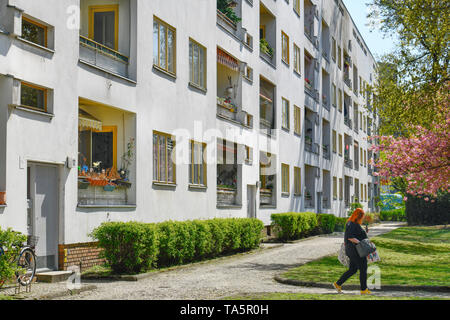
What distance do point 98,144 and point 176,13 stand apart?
5330 millimetres

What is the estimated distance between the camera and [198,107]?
2175cm

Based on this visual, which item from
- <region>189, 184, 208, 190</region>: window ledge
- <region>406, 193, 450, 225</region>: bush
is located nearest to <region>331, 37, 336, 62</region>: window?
<region>406, 193, 450, 225</region>: bush

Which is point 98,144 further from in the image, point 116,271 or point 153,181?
point 116,271

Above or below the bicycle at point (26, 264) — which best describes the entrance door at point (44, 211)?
above

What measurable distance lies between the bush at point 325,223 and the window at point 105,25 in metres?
20.7

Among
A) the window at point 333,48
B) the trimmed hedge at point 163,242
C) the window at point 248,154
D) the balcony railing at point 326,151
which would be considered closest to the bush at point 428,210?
the balcony railing at point 326,151

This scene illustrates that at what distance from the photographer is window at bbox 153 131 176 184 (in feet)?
A: 61.9

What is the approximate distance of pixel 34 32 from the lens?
14000 millimetres

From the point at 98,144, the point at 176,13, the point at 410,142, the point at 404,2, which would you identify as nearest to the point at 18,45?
the point at 98,144

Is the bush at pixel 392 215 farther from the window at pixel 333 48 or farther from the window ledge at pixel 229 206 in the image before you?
the window ledge at pixel 229 206

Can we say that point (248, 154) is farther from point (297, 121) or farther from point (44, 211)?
point (44, 211)

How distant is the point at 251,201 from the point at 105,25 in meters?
12.2

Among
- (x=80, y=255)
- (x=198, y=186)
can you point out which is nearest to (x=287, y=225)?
(x=198, y=186)

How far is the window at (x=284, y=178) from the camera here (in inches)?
1260
